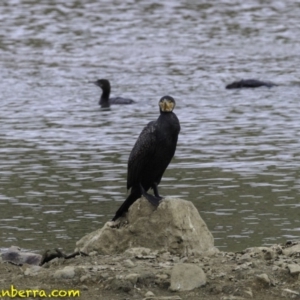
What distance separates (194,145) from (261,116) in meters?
3.23

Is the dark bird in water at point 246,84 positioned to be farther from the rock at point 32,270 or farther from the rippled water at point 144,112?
the rock at point 32,270

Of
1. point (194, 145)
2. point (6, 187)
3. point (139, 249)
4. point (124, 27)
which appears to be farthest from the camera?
point (124, 27)

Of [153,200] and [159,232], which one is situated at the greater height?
[153,200]

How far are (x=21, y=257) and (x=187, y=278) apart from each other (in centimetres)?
222

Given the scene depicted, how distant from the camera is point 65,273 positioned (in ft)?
28.5

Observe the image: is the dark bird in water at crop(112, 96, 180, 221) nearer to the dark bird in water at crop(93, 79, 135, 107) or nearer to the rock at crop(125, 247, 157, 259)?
the rock at crop(125, 247, 157, 259)

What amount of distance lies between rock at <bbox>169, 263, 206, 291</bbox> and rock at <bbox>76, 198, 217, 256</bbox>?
1268 millimetres

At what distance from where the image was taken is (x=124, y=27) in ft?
105

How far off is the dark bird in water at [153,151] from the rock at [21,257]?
0.78 m

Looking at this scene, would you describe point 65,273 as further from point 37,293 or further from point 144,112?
point 144,112

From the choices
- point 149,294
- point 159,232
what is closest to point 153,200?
point 159,232

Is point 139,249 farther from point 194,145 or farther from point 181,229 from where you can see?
point 194,145

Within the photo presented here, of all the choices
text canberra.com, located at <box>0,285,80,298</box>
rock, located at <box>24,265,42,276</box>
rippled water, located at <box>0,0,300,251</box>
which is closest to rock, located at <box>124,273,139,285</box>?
text canberra.com, located at <box>0,285,80,298</box>

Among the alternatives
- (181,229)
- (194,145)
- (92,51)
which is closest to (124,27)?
(92,51)
